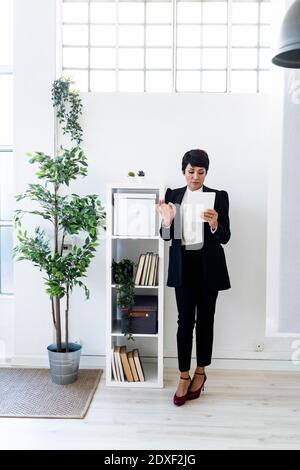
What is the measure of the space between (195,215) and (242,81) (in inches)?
54.5

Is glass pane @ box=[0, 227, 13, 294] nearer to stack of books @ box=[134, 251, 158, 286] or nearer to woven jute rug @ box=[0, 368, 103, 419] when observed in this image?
woven jute rug @ box=[0, 368, 103, 419]

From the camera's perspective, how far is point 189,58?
397 centimetres

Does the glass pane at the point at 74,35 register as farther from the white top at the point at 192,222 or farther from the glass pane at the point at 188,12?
the white top at the point at 192,222

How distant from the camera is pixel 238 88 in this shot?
3.96 m

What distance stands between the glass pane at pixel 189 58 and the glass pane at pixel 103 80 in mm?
560

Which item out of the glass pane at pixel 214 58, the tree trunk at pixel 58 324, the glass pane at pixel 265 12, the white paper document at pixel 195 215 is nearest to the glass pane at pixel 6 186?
the tree trunk at pixel 58 324

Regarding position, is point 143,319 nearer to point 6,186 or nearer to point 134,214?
point 134,214

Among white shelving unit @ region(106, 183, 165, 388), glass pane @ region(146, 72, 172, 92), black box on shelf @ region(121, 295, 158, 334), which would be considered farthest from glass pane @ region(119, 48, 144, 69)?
black box on shelf @ region(121, 295, 158, 334)

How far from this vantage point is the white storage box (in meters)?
3.43

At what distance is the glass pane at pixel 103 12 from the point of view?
398cm

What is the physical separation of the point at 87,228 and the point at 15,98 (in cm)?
128

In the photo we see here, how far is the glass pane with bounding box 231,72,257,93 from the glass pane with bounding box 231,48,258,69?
0.06 meters

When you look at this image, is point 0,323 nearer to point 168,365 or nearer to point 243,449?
point 168,365

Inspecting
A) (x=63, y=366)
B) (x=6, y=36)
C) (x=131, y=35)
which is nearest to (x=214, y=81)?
(x=131, y=35)
